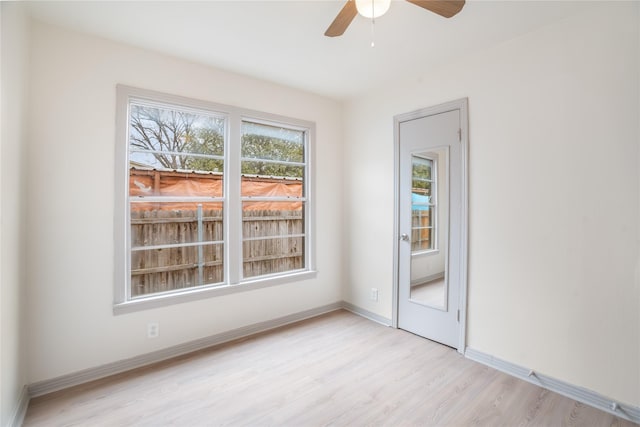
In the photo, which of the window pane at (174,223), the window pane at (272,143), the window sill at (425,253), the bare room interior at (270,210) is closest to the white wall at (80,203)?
the bare room interior at (270,210)

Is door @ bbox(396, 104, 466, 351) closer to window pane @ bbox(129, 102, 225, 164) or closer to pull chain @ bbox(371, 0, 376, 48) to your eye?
pull chain @ bbox(371, 0, 376, 48)

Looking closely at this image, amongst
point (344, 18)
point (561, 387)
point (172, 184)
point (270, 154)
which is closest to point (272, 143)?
point (270, 154)

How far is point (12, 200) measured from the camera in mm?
1836

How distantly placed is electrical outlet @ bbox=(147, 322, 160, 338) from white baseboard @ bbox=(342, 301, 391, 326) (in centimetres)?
218

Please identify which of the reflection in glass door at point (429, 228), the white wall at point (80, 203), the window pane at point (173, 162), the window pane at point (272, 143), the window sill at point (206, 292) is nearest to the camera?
the white wall at point (80, 203)

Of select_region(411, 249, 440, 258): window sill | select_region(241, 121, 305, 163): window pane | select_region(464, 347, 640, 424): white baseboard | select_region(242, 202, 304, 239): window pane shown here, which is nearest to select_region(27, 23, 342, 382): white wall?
select_region(241, 121, 305, 163): window pane

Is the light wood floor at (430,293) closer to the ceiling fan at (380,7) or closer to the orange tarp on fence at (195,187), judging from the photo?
the orange tarp on fence at (195,187)

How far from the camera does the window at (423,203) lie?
3.06 m

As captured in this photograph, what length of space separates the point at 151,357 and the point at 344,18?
2963 mm

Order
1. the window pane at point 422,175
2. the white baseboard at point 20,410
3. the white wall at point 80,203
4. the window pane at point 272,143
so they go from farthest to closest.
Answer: the window pane at point 272,143 → the window pane at point 422,175 → the white wall at point 80,203 → the white baseboard at point 20,410

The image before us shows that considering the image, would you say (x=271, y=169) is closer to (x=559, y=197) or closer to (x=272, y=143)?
(x=272, y=143)

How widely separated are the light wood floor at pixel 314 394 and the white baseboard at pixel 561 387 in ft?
0.19

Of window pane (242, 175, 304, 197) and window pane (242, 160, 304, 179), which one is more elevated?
window pane (242, 160, 304, 179)

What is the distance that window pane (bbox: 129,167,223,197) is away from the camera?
2.67 m
